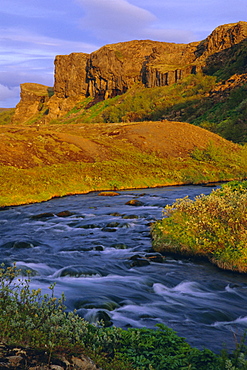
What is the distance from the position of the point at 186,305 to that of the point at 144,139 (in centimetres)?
4303

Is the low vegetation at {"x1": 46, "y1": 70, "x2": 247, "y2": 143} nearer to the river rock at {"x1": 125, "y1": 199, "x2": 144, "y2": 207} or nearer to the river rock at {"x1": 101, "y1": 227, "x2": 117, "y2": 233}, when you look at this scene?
the river rock at {"x1": 125, "y1": 199, "x2": 144, "y2": 207}

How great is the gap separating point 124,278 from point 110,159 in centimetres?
3252

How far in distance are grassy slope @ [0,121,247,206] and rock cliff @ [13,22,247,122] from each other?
97197 millimetres

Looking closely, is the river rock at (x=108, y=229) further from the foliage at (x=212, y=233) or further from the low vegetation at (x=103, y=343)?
the low vegetation at (x=103, y=343)

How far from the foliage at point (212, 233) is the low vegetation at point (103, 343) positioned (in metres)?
6.23

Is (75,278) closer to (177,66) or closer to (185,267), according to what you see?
(185,267)

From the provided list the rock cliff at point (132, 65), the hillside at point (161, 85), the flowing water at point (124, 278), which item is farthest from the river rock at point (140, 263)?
the rock cliff at point (132, 65)

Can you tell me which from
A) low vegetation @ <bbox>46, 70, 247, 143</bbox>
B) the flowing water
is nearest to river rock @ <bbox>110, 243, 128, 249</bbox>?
the flowing water

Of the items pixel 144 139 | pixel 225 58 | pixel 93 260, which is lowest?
pixel 93 260

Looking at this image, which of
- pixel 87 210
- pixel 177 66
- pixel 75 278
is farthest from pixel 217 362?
pixel 177 66

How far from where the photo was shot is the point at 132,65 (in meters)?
174

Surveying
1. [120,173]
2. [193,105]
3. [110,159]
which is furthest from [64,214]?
[193,105]

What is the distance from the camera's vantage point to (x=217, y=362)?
717cm

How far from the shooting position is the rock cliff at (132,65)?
147 m
